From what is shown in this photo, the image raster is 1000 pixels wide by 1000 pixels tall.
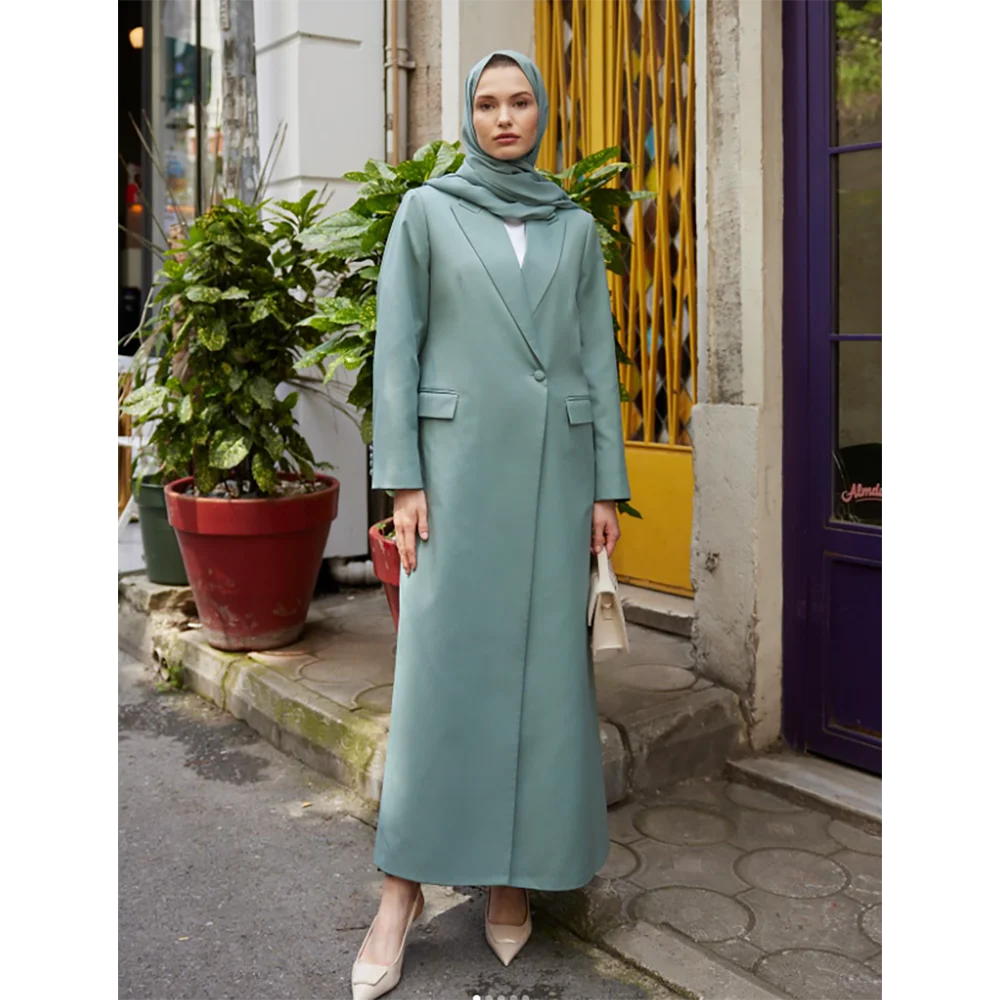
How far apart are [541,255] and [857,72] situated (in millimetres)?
1601

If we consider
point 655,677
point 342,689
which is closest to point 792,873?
point 655,677

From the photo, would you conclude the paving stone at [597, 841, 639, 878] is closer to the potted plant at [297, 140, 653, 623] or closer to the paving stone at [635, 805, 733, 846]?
the paving stone at [635, 805, 733, 846]

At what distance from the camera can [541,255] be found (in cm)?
268

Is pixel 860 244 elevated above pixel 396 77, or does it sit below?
below

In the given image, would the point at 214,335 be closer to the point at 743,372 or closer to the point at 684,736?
the point at 743,372

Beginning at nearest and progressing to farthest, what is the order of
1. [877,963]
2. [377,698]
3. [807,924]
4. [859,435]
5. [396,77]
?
[877,963] < [807,924] < [859,435] < [377,698] < [396,77]

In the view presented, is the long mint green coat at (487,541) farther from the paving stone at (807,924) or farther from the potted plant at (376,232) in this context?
the potted plant at (376,232)

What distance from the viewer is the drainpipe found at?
5.42 metres

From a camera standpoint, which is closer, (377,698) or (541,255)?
(541,255)

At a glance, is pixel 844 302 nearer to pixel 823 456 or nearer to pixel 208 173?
pixel 823 456

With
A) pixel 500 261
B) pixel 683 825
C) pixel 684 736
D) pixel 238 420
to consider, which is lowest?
pixel 683 825

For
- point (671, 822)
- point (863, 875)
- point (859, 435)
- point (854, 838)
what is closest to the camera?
point (863, 875)
